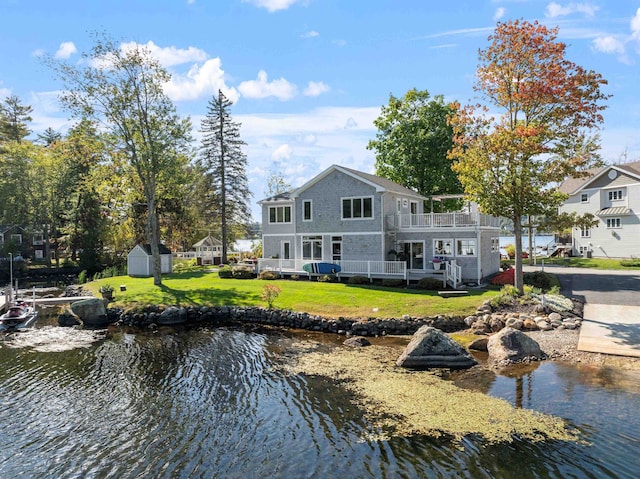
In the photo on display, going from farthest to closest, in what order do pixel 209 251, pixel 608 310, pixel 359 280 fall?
1. pixel 209 251
2. pixel 359 280
3. pixel 608 310

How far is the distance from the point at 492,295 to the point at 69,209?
4899 centimetres

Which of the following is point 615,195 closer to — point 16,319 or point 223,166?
point 223,166

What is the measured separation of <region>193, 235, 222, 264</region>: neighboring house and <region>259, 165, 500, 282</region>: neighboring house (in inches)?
506

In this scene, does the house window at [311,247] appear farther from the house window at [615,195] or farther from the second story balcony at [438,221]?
the house window at [615,195]

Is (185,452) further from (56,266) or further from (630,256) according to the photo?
(56,266)

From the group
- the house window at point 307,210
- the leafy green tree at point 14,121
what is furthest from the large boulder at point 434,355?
the leafy green tree at point 14,121

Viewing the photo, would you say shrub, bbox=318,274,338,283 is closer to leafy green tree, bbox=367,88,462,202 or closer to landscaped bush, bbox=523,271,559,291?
landscaped bush, bbox=523,271,559,291

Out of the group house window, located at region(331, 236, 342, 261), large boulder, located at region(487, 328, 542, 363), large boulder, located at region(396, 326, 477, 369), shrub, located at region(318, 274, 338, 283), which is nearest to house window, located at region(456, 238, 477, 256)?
house window, located at region(331, 236, 342, 261)

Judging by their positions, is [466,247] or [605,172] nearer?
[466,247]

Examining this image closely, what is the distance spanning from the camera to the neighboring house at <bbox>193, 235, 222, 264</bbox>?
1687 inches

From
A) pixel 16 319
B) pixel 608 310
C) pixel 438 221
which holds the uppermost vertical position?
pixel 438 221

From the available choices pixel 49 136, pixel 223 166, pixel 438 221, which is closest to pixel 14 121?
pixel 49 136

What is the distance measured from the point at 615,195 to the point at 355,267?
1241 inches

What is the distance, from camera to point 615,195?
42562 mm
